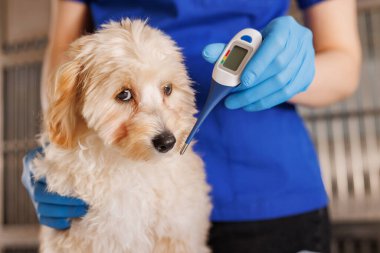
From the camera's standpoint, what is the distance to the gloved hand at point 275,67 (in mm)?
726

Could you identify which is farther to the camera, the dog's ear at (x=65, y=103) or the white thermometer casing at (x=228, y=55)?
the dog's ear at (x=65, y=103)

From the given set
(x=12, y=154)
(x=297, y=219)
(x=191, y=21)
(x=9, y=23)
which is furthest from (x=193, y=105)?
(x=9, y=23)

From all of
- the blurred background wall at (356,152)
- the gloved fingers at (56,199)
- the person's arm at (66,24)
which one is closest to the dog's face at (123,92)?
the gloved fingers at (56,199)

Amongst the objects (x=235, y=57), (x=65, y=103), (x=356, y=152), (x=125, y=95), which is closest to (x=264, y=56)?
(x=235, y=57)

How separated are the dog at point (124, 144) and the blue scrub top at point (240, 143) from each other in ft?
0.46

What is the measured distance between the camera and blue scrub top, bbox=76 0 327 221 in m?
1.04

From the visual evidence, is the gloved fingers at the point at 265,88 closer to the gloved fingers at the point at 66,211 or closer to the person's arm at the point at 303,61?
the person's arm at the point at 303,61

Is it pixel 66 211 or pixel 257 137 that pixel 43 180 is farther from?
pixel 257 137

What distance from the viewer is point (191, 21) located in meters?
1.04

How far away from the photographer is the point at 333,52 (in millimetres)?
1068

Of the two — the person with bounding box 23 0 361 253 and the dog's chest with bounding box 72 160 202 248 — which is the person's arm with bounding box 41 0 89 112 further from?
the dog's chest with bounding box 72 160 202 248

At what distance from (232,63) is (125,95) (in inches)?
9.0

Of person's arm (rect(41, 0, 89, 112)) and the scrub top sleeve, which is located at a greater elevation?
the scrub top sleeve

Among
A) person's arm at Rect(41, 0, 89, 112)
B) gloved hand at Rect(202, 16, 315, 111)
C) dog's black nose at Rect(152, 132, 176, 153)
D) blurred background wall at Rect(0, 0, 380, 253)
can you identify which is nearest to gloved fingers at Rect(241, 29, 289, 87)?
gloved hand at Rect(202, 16, 315, 111)
